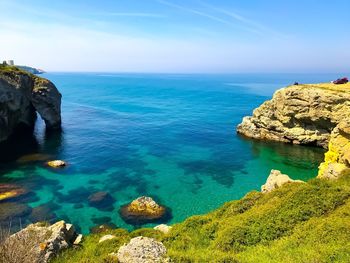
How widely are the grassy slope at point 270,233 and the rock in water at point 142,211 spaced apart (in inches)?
291

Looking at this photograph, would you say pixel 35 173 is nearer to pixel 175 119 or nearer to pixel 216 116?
pixel 175 119

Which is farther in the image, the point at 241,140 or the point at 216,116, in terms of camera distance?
the point at 216,116

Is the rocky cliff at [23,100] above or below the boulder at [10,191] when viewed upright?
above

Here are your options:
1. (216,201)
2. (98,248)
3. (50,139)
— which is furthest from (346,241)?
(50,139)

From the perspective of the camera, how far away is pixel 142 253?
18.4m

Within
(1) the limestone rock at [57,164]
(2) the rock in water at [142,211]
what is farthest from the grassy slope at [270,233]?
(1) the limestone rock at [57,164]

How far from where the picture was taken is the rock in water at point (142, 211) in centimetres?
3597

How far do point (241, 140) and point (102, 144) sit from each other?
32209 millimetres

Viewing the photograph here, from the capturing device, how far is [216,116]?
338ft

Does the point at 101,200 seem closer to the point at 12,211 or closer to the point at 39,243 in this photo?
the point at 12,211

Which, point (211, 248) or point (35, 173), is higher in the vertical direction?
point (211, 248)

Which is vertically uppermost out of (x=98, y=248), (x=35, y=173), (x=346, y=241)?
(x=346, y=241)

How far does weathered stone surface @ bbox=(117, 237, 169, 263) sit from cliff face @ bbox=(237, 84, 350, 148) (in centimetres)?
5028

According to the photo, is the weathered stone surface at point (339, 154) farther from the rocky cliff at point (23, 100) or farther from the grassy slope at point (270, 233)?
the rocky cliff at point (23, 100)
